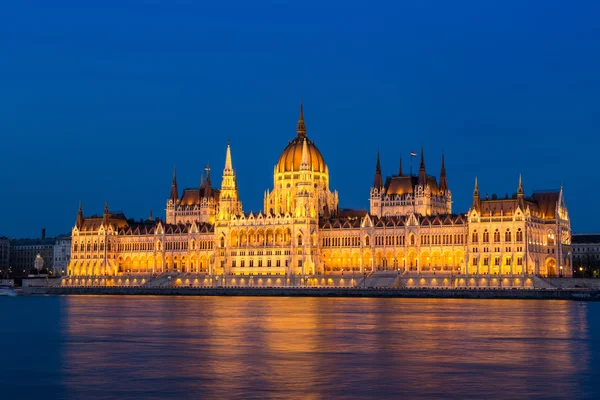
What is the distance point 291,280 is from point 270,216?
12.8m

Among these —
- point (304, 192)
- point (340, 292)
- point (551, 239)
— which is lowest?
point (340, 292)

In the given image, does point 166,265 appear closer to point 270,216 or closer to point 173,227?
point 173,227

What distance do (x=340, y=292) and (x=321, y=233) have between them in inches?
891

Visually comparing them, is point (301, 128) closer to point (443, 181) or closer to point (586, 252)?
point (443, 181)

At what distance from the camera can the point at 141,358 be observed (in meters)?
41.0

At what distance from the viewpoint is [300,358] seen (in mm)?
40844

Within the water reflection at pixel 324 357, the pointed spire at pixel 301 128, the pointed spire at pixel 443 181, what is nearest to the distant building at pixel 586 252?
the pointed spire at pixel 443 181

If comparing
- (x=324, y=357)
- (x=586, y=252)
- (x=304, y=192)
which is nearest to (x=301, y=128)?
(x=304, y=192)

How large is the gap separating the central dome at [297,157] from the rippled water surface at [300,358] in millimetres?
93062

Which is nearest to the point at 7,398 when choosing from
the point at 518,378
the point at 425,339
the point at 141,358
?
the point at 141,358

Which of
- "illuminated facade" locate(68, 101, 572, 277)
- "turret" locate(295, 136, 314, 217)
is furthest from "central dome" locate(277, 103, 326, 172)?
"turret" locate(295, 136, 314, 217)

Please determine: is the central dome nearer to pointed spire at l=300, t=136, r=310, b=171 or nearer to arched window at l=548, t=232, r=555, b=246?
pointed spire at l=300, t=136, r=310, b=171

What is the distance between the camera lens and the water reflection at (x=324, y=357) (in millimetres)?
32625

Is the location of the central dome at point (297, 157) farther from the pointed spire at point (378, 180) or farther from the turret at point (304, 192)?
the pointed spire at point (378, 180)
